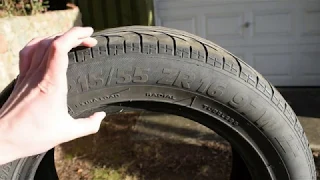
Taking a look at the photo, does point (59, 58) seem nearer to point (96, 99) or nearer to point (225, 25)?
point (96, 99)

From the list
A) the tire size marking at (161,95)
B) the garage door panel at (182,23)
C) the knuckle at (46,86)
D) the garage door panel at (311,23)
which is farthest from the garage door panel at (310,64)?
the knuckle at (46,86)

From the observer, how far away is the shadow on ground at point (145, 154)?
4.19 m

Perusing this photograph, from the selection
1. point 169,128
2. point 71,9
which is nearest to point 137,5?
point 71,9

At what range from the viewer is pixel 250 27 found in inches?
272

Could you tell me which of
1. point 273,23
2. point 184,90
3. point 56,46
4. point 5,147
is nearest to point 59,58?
point 56,46

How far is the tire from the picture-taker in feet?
5.87

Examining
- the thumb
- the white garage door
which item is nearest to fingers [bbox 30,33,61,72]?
the thumb

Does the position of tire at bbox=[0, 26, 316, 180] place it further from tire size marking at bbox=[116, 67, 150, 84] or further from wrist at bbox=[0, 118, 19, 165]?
wrist at bbox=[0, 118, 19, 165]

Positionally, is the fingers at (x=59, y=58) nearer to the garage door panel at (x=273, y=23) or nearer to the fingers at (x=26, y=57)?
the fingers at (x=26, y=57)

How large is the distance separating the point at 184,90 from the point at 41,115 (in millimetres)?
779

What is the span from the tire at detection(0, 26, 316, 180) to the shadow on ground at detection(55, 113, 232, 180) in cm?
213

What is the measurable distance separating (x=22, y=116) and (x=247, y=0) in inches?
237

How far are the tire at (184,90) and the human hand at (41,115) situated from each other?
474 millimetres

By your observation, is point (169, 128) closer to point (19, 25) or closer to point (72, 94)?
point (19, 25)
